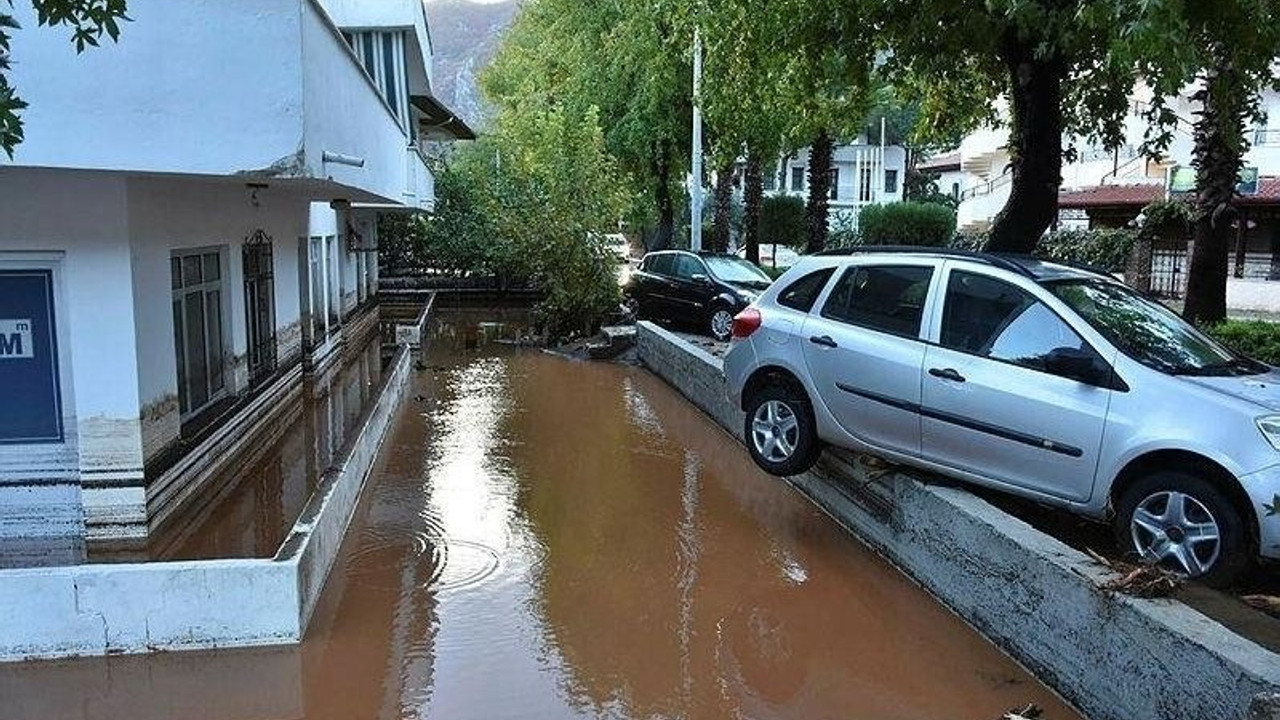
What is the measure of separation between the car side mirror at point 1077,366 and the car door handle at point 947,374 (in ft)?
1.99

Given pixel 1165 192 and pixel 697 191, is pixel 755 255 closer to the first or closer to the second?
pixel 697 191

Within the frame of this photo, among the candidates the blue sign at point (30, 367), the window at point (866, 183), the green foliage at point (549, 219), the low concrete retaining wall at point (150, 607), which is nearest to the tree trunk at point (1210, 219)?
the green foliage at point (549, 219)

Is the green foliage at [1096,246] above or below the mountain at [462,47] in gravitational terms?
below

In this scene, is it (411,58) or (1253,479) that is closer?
(1253,479)

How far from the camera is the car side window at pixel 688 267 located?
57.4ft

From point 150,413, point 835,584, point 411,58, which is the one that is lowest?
point 835,584

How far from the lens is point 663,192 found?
26.4 meters

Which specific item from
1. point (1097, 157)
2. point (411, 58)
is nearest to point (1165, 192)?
point (1097, 157)

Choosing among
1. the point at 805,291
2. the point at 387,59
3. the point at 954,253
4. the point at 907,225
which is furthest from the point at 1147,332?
the point at 907,225

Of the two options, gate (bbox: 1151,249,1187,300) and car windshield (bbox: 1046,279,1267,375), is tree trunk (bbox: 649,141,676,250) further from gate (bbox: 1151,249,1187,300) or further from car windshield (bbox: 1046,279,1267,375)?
car windshield (bbox: 1046,279,1267,375)

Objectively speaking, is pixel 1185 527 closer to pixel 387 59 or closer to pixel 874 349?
pixel 874 349

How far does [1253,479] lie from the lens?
4.77 meters

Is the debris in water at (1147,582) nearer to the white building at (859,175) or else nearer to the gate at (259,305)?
the gate at (259,305)

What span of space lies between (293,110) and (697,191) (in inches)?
633
